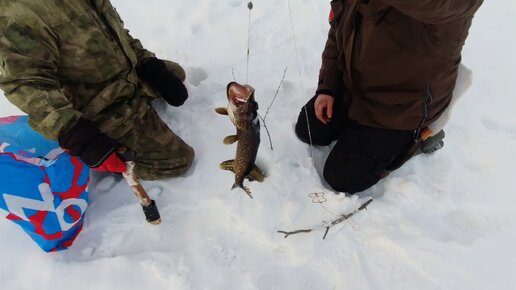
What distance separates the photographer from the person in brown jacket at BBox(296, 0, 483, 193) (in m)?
1.65

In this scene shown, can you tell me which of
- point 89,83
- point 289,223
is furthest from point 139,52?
point 289,223

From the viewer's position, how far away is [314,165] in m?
2.24

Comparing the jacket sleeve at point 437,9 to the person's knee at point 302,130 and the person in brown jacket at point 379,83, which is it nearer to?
the person in brown jacket at point 379,83

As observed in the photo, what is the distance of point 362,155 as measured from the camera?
210cm

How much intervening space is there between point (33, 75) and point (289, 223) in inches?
54.0

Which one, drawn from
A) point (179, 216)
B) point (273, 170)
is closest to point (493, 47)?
point (273, 170)

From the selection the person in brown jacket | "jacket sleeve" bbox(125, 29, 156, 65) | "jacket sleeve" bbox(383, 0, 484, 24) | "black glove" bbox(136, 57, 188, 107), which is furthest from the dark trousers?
"jacket sleeve" bbox(125, 29, 156, 65)

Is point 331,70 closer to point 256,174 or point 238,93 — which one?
point 256,174

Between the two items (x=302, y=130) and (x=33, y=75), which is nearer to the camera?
(x=33, y=75)

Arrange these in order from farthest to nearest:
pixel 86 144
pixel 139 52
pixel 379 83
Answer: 1. pixel 139 52
2. pixel 379 83
3. pixel 86 144

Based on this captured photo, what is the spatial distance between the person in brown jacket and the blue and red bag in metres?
1.29

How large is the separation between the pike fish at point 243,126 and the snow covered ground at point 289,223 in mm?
380

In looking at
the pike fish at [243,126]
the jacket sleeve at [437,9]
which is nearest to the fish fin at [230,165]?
the pike fish at [243,126]

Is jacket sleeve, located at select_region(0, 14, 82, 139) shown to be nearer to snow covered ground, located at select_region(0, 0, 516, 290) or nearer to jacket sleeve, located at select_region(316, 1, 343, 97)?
snow covered ground, located at select_region(0, 0, 516, 290)
